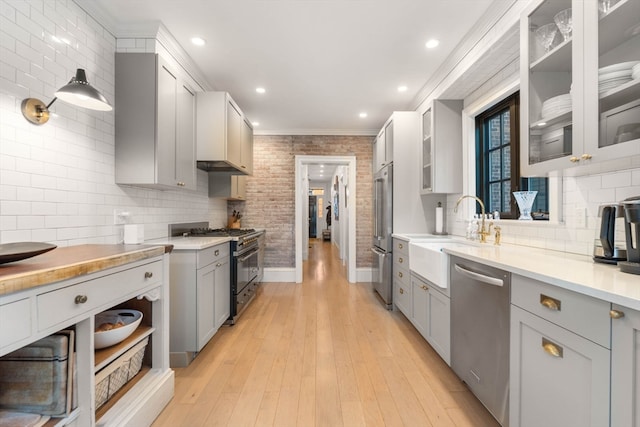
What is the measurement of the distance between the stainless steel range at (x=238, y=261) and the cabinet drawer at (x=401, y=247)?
1816mm

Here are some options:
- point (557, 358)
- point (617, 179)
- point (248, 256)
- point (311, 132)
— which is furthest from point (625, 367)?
point (311, 132)

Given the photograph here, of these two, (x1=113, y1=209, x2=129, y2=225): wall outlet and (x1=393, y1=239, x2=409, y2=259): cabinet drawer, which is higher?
(x1=113, y1=209, x2=129, y2=225): wall outlet

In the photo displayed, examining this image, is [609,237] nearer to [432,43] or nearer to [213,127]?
[432,43]

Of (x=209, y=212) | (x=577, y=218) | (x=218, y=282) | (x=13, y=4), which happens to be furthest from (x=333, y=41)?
(x=209, y=212)

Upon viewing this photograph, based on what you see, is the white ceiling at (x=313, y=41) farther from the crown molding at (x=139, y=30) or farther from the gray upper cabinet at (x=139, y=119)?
the gray upper cabinet at (x=139, y=119)

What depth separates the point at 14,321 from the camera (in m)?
0.83

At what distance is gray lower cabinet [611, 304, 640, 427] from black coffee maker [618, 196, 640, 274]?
1.36ft

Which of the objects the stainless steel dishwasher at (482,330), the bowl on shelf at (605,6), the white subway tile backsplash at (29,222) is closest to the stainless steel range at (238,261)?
the white subway tile backsplash at (29,222)

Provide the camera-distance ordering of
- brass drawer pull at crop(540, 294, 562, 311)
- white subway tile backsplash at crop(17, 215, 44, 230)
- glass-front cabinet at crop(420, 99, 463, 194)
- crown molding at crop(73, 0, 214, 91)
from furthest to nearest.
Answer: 1. glass-front cabinet at crop(420, 99, 463, 194)
2. crown molding at crop(73, 0, 214, 91)
3. white subway tile backsplash at crop(17, 215, 44, 230)
4. brass drawer pull at crop(540, 294, 562, 311)

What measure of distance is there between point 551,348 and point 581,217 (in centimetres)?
103

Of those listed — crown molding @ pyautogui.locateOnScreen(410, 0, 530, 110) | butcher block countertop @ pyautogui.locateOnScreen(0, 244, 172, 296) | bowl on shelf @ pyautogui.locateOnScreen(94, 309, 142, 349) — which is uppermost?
crown molding @ pyautogui.locateOnScreen(410, 0, 530, 110)

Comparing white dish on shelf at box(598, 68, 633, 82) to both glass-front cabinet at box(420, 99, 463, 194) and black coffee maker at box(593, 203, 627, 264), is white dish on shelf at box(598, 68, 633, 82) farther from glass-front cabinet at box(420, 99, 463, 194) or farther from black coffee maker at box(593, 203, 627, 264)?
glass-front cabinet at box(420, 99, 463, 194)

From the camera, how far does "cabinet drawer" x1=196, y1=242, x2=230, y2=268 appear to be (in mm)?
2250

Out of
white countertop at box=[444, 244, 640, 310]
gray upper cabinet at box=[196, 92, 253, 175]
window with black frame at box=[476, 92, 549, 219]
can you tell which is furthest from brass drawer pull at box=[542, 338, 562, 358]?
gray upper cabinet at box=[196, 92, 253, 175]
